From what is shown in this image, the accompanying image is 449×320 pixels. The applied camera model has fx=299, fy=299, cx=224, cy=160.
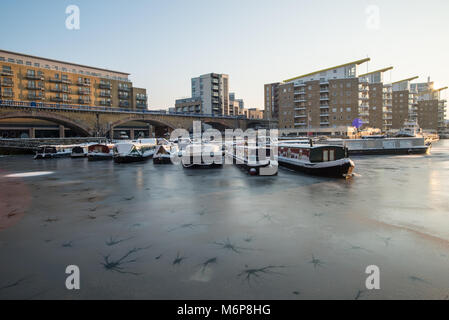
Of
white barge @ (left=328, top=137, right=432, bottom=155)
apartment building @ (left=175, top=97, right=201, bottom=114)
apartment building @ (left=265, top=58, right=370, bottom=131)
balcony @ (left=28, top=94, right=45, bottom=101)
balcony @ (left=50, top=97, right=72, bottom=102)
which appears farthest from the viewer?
apartment building @ (left=175, top=97, right=201, bottom=114)

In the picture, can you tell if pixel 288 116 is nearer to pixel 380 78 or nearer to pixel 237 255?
pixel 380 78

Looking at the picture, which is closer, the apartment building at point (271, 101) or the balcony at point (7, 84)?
the balcony at point (7, 84)

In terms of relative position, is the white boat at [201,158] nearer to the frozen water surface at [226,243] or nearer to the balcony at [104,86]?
the frozen water surface at [226,243]

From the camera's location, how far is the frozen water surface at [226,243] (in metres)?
4.67

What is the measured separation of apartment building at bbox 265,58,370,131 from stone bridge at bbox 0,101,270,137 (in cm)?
2308

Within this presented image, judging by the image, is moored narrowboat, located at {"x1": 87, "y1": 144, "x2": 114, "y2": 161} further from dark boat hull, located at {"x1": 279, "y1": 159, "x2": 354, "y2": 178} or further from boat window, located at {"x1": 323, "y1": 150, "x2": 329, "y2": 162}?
boat window, located at {"x1": 323, "y1": 150, "x2": 329, "y2": 162}

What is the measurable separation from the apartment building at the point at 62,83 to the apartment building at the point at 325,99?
51.4 meters

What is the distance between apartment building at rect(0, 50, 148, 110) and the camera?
249 feet

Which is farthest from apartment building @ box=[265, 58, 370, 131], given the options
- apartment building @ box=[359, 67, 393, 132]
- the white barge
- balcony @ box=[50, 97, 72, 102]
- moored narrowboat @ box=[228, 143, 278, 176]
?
moored narrowboat @ box=[228, 143, 278, 176]

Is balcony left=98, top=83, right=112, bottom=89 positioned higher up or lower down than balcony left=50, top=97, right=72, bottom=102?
higher up

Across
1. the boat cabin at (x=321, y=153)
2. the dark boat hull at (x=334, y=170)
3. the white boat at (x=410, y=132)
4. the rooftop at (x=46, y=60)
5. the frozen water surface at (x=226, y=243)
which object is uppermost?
the rooftop at (x=46, y=60)

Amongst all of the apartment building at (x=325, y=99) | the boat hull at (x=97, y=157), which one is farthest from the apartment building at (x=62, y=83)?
the boat hull at (x=97, y=157)
